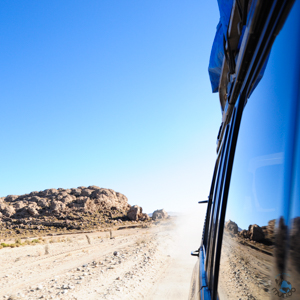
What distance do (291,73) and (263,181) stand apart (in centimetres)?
35

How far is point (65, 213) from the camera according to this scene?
5528cm

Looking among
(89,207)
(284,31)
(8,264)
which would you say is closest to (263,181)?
(284,31)

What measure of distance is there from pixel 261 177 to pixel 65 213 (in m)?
59.1

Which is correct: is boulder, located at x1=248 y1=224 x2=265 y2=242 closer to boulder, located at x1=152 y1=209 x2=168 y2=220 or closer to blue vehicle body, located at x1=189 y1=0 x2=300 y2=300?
blue vehicle body, located at x1=189 y1=0 x2=300 y2=300

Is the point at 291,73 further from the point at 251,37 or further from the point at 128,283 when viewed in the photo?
the point at 128,283

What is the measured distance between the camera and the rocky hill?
150ft

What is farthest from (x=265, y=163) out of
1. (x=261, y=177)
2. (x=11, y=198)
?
(x=11, y=198)

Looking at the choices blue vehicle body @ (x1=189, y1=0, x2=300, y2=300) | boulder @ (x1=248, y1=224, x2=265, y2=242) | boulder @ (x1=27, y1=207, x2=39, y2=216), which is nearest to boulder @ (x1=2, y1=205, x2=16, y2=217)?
boulder @ (x1=27, y1=207, x2=39, y2=216)

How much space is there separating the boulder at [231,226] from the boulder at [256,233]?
0.32m

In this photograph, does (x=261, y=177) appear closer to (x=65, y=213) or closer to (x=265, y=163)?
(x=265, y=163)

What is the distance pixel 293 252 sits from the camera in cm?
56

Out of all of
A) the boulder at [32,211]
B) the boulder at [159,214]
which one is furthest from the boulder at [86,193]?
the boulder at [159,214]

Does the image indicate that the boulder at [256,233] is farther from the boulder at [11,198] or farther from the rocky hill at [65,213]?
the boulder at [11,198]

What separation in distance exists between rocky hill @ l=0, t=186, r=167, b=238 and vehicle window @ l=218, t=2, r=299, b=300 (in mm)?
45011
